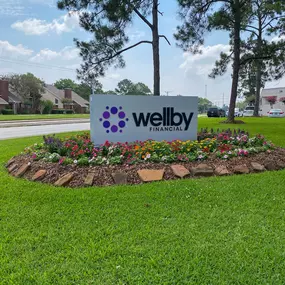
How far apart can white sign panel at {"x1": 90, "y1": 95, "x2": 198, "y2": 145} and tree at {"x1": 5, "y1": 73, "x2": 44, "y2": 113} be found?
3834 centimetres

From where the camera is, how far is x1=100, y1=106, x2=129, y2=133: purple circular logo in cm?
533

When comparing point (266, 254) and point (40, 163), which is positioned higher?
point (40, 163)

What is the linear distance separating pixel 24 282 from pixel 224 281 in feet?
4.64

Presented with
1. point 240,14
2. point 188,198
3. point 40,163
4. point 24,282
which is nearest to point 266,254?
point 188,198

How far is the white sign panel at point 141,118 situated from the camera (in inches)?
209

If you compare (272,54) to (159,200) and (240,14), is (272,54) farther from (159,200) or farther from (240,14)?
(159,200)

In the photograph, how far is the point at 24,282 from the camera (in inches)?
70.7

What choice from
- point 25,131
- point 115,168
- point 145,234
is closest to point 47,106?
point 25,131

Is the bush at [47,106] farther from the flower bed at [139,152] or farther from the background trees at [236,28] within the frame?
the flower bed at [139,152]

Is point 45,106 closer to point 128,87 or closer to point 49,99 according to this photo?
point 49,99

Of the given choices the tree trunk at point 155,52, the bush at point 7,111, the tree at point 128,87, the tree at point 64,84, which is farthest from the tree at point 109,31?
the tree at point 128,87

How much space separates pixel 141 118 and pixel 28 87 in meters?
39.1

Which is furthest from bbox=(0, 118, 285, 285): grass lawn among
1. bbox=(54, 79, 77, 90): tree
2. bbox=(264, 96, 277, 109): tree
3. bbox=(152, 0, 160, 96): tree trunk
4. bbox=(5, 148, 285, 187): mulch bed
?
bbox=(54, 79, 77, 90): tree

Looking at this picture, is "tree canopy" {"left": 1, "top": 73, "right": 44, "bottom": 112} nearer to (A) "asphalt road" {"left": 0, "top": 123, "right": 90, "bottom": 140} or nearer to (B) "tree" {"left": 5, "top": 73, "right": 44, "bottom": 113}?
(B) "tree" {"left": 5, "top": 73, "right": 44, "bottom": 113}
